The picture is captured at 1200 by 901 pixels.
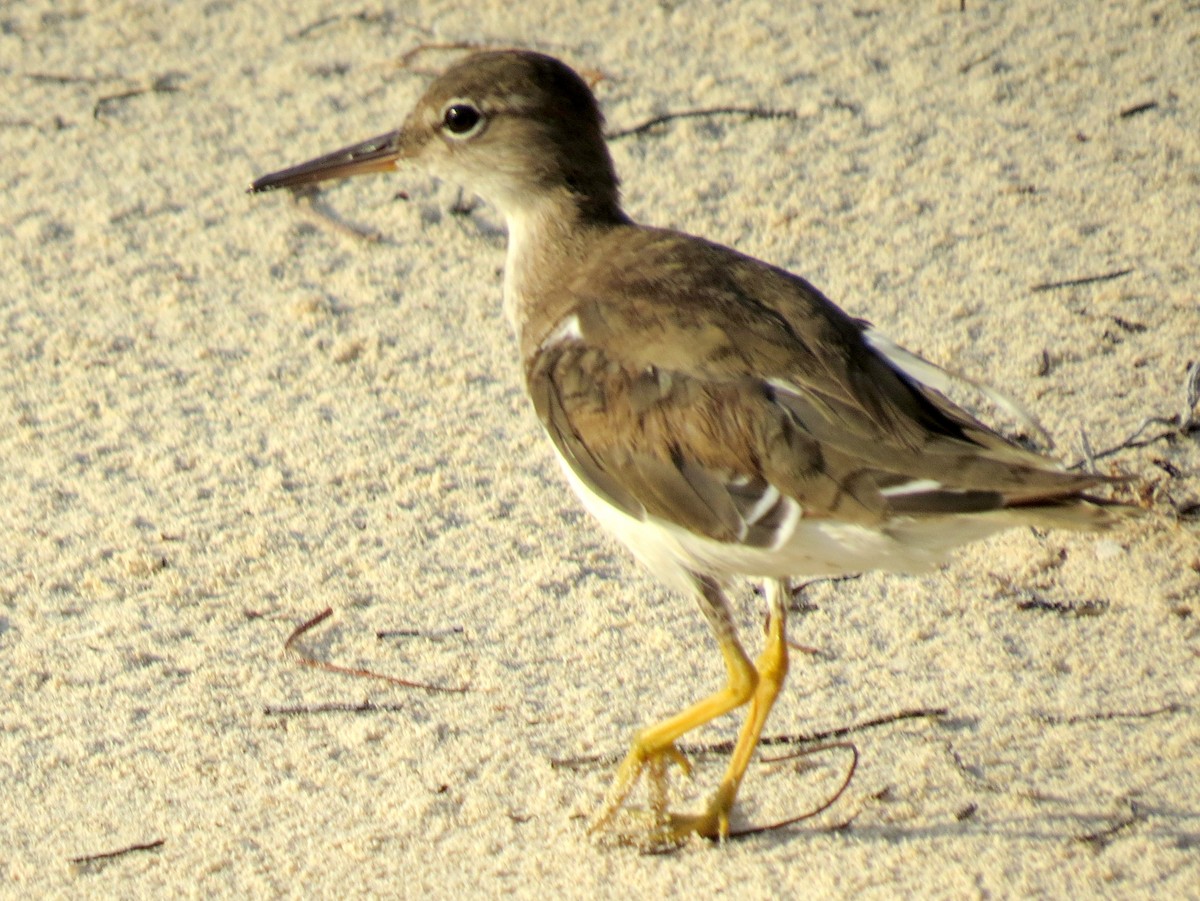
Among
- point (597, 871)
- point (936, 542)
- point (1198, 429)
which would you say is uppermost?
point (936, 542)

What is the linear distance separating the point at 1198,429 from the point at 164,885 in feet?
10.6

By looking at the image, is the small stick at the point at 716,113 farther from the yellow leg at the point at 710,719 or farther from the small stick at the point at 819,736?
the small stick at the point at 819,736

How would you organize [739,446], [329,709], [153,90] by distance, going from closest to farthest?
[739,446] → [329,709] → [153,90]

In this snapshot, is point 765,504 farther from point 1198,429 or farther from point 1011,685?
point 1198,429

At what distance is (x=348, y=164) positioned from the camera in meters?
5.41

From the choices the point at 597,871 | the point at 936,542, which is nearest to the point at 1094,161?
the point at 936,542

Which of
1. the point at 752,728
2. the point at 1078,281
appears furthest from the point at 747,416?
the point at 1078,281

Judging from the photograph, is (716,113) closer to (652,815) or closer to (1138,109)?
(1138,109)

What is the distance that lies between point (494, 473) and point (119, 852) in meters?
1.80

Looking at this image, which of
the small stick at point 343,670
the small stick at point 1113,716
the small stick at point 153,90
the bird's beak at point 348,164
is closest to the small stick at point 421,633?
the small stick at point 343,670

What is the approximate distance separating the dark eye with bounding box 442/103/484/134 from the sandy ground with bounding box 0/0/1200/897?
986 mm

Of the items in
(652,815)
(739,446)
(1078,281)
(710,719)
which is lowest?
(652,815)

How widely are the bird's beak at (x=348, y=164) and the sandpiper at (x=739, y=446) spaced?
834 mm

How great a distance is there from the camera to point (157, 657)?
4.80 metres
